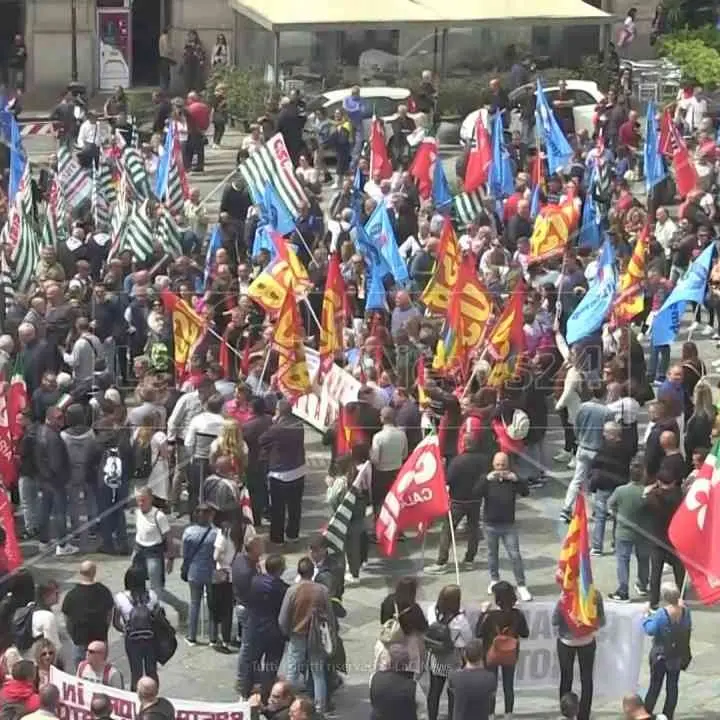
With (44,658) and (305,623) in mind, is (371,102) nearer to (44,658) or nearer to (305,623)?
(305,623)

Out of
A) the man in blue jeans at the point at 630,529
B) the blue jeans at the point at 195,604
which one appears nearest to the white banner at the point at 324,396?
the man in blue jeans at the point at 630,529

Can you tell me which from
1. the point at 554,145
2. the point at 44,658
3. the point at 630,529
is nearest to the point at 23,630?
the point at 44,658

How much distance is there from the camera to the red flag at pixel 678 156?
32.1m

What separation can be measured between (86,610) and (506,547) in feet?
13.4

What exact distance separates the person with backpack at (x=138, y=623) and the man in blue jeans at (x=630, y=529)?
4.28 m

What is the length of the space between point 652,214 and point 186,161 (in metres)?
9.22

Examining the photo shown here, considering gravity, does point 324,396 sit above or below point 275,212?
below

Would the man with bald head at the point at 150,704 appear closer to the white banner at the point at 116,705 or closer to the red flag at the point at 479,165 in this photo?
the white banner at the point at 116,705

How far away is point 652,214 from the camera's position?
31.2 metres

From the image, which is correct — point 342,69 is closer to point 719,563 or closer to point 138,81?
point 138,81

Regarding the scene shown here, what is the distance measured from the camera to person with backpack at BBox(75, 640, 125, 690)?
666 inches

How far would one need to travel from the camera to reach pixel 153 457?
865 inches

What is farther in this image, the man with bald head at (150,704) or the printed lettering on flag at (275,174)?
the printed lettering on flag at (275,174)

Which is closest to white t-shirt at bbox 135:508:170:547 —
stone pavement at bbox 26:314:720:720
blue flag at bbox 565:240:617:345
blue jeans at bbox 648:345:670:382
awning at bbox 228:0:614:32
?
stone pavement at bbox 26:314:720:720
